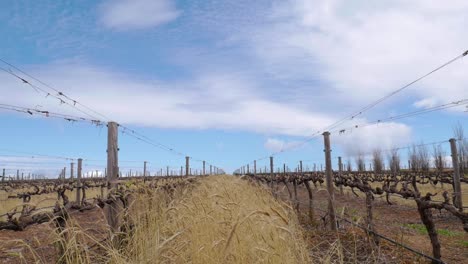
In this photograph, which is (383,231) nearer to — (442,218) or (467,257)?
(467,257)

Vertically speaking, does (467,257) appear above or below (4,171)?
below

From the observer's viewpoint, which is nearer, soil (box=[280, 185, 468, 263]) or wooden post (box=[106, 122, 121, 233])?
soil (box=[280, 185, 468, 263])

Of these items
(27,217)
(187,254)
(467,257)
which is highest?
(27,217)

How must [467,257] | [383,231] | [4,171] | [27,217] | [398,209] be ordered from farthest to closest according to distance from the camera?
[4,171]
[398,209]
[383,231]
[467,257]
[27,217]

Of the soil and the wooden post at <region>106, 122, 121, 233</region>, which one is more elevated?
the wooden post at <region>106, 122, 121, 233</region>

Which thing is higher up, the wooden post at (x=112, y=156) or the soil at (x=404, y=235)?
the wooden post at (x=112, y=156)

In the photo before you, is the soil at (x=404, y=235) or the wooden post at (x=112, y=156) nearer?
the soil at (x=404, y=235)

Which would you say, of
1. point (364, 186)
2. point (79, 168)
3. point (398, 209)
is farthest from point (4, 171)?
point (364, 186)

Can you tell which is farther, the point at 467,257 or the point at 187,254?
Answer: the point at 467,257

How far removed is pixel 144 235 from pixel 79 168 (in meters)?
13.9

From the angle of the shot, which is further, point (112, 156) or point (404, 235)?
point (404, 235)

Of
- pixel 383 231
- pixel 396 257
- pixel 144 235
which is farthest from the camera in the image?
pixel 383 231

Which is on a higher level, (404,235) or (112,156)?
(112,156)

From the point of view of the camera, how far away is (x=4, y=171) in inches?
1820
